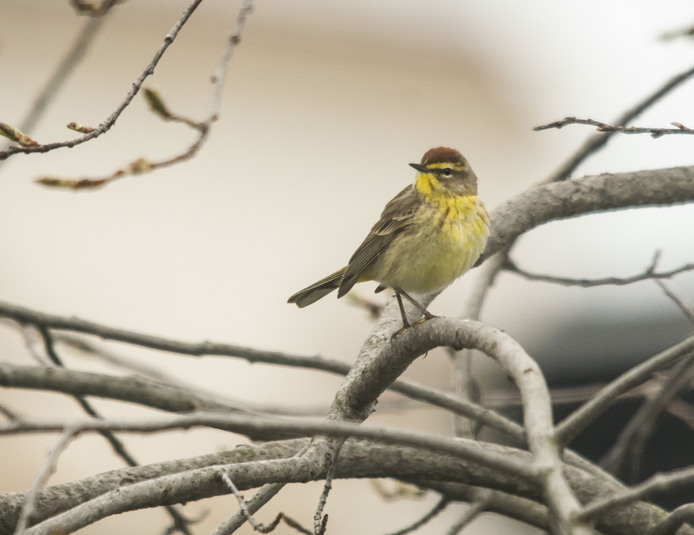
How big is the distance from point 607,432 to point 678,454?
0.66 metres

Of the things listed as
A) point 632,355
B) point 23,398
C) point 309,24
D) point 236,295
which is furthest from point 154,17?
point 632,355

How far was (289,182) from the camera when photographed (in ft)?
44.3

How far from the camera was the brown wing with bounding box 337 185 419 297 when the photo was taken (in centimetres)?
447

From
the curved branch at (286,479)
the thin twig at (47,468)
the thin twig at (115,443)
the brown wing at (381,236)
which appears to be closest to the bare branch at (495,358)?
the curved branch at (286,479)

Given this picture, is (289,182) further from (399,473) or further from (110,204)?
(399,473)

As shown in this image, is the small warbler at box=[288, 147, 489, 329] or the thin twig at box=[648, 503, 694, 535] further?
the small warbler at box=[288, 147, 489, 329]

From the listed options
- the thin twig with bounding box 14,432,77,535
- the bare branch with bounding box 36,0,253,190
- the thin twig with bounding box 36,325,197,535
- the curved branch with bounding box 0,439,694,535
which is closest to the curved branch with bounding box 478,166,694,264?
the curved branch with bounding box 0,439,694,535

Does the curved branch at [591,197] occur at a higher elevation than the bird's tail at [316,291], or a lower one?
lower

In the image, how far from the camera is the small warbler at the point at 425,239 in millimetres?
4250

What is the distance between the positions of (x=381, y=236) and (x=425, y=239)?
28 cm

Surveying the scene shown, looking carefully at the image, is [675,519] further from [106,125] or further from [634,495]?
[106,125]

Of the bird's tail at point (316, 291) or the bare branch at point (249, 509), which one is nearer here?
the bare branch at point (249, 509)

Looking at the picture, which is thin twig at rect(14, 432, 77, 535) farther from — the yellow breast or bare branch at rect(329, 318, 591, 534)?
the yellow breast

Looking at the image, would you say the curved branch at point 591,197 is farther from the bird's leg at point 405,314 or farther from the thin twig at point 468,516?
the thin twig at point 468,516
